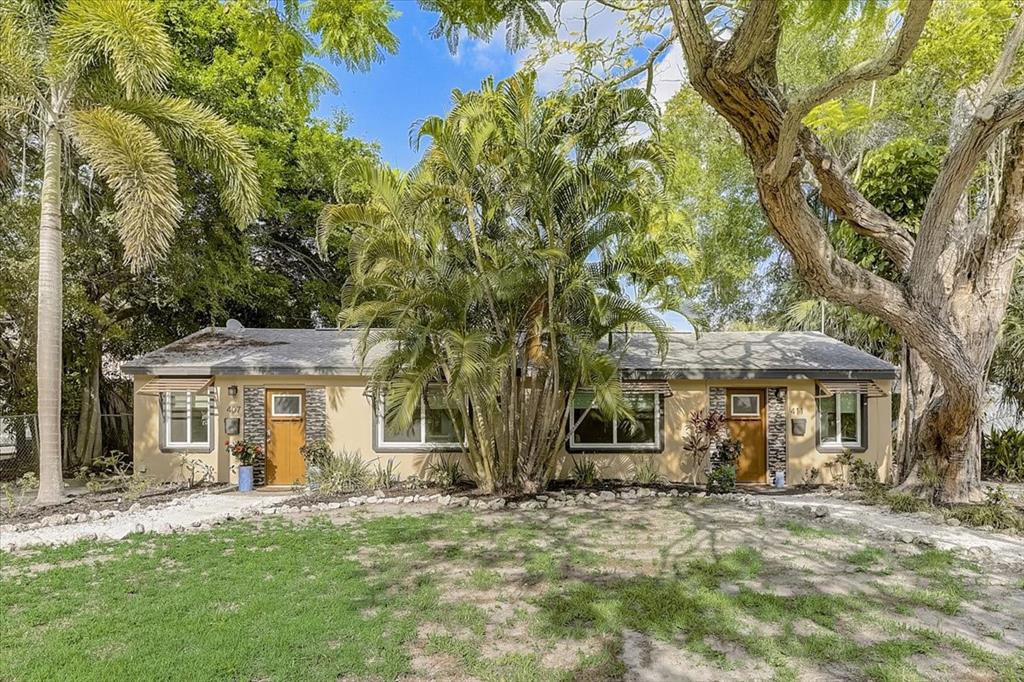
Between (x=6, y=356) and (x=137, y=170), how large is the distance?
6.60 m

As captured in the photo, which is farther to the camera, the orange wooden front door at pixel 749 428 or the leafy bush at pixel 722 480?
the orange wooden front door at pixel 749 428

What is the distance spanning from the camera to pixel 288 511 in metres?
8.68

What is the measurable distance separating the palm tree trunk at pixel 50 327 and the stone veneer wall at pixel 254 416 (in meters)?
2.91

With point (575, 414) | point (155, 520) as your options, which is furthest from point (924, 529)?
point (155, 520)

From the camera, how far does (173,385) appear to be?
10492mm

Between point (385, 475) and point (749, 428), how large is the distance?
7192 millimetres

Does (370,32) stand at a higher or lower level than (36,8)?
lower

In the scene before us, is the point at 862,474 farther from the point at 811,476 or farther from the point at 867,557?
the point at 867,557

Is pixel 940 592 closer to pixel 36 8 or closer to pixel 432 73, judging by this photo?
pixel 432 73

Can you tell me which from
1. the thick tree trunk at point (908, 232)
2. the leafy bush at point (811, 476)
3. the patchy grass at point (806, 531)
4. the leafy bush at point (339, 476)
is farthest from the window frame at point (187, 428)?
the leafy bush at point (811, 476)

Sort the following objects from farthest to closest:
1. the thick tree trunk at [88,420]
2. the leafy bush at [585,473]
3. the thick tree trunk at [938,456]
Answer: the thick tree trunk at [88,420] → the leafy bush at [585,473] → the thick tree trunk at [938,456]

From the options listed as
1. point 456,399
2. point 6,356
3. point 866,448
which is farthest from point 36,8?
point 866,448

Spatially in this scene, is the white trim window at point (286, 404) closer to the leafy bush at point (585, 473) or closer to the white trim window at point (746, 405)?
the leafy bush at point (585, 473)

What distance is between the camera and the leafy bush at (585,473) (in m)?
10.8
